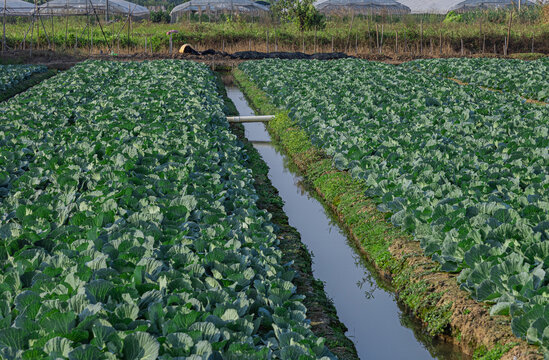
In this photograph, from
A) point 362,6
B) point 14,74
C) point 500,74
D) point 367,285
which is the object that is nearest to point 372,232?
point 367,285

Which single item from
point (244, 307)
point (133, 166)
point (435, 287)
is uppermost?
point (133, 166)

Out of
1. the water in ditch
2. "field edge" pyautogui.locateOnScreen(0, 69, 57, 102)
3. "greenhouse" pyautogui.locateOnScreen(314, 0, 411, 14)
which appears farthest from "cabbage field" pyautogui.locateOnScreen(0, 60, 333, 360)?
"greenhouse" pyautogui.locateOnScreen(314, 0, 411, 14)

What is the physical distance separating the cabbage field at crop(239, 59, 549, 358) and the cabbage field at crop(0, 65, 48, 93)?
8383mm

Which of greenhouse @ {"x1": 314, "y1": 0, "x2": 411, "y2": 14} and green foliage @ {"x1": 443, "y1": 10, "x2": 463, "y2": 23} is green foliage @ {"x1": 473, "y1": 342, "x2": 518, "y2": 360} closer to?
green foliage @ {"x1": 443, "y1": 10, "x2": 463, "y2": 23}

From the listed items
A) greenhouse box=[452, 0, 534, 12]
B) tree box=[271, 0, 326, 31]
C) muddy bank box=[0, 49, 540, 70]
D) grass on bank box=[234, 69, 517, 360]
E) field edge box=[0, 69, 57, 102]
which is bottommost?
grass on bank box=[234, 69, 517, 360]

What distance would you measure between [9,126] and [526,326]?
8.25 metres

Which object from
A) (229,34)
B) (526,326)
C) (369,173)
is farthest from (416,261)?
(229,34)

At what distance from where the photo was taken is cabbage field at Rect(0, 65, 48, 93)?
682 inches

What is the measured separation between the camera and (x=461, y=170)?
697 cm

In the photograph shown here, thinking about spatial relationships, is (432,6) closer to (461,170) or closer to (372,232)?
(461,170)

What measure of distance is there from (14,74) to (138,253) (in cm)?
1673

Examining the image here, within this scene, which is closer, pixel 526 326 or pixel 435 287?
pixel 526 326

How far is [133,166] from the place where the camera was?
6551 millimetres

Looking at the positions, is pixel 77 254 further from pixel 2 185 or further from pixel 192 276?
pixel 2 185
